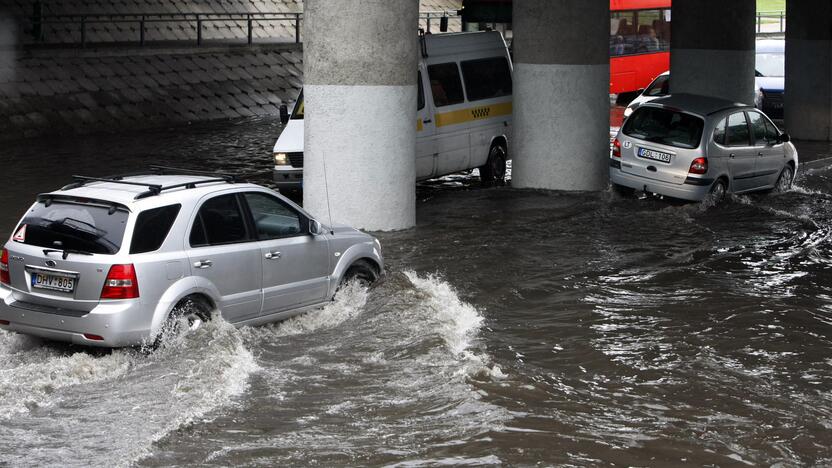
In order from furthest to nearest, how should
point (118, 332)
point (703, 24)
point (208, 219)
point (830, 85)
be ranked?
point (830, 85) < point (703, 24) < point (208, 219) < point (118, 332)

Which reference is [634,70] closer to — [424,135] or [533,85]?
[533,85]

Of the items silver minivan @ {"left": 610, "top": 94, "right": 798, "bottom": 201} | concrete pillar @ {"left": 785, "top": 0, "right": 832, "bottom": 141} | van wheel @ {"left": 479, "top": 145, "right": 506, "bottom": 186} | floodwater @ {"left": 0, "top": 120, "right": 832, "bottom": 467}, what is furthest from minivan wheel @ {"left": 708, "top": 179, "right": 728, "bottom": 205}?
concrete pillar @ {"left": 785, "top": 0, "right": 832, "bottom": 141}

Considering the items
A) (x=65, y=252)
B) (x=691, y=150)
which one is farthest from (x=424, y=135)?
Result: (x=65, y=252)

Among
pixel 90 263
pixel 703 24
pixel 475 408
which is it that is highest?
pixel 703 24

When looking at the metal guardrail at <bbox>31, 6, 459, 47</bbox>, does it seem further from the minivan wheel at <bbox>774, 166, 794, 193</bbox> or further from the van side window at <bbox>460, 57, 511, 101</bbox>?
the minivan wheel at <bbox>774, 166, 794, 193</bbox>

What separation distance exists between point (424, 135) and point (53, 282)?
31.2 ft

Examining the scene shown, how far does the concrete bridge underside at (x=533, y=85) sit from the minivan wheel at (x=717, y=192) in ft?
6.82

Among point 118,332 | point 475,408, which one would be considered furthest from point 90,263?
point 475,408

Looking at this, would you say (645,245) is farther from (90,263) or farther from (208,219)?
(90,263)

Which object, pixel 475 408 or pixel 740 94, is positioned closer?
pixel 475 408

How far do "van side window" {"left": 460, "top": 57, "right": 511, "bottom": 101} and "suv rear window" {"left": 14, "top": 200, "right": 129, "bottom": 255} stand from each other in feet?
34.4

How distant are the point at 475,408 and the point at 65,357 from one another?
321 cm

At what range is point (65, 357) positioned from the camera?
30.5 ft

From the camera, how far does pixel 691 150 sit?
17500 millimetres
